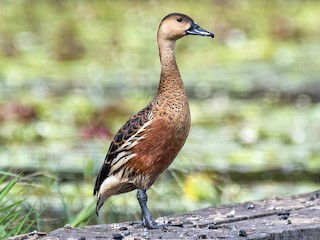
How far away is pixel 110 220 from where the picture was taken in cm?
725

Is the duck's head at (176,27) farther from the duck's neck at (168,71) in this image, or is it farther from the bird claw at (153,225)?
the bird claw at (153,225)

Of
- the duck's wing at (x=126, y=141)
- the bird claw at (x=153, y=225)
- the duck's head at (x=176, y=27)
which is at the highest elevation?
the duck's head at (x=176, y=27)

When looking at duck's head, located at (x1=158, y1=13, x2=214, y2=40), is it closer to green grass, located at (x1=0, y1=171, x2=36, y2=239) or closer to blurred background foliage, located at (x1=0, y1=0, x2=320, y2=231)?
green grass, located at (x1=0, y1=171, x2=36, y2=239)

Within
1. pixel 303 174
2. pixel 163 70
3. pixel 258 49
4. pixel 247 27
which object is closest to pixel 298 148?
pixel 303 174

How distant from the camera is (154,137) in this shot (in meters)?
5.82

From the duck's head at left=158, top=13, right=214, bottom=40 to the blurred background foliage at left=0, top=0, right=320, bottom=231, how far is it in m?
1.29

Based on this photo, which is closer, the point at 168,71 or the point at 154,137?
the point at 154,137

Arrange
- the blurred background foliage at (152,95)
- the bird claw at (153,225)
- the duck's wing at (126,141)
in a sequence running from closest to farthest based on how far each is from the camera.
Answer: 1. the bird claw at (153,225)
2. the duck's wing at (126,141)
3. the blurred background foliage at (152,95)

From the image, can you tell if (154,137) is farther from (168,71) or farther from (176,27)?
(176,27)

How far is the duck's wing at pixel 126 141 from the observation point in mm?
5867

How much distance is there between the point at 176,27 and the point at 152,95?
14.6ft

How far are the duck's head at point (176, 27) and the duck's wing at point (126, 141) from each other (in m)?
0.39

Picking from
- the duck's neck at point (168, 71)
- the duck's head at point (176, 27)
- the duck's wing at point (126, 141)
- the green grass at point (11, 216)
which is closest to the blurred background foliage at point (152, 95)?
the green grass at point (11, 216)

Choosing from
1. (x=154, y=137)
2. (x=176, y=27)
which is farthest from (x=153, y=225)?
(x=176, y=27)
